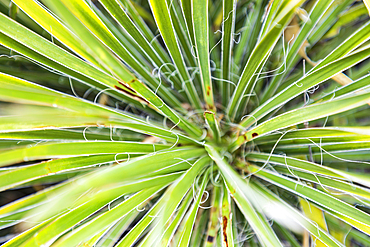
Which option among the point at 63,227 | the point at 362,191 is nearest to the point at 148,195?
the point at 63,227

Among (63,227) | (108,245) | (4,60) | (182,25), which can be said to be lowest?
(108,245)

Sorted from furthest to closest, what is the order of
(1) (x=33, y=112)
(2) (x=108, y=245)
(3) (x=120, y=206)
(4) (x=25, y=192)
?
(4) (x=25, y=192), (2) (x=108, y=245), (3) (x=120, y=206), (1) (x=33, y=112)

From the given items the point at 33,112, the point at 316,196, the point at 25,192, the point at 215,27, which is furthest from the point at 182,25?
the point at 25,192

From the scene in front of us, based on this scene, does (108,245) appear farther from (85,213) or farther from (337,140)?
(337,140)

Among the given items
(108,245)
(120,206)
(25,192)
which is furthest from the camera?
(25,192)

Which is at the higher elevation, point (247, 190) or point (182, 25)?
point (182, 25)

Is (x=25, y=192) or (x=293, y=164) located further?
(x=25, y=192)

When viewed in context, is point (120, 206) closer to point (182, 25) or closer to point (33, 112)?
point (33, 112)
